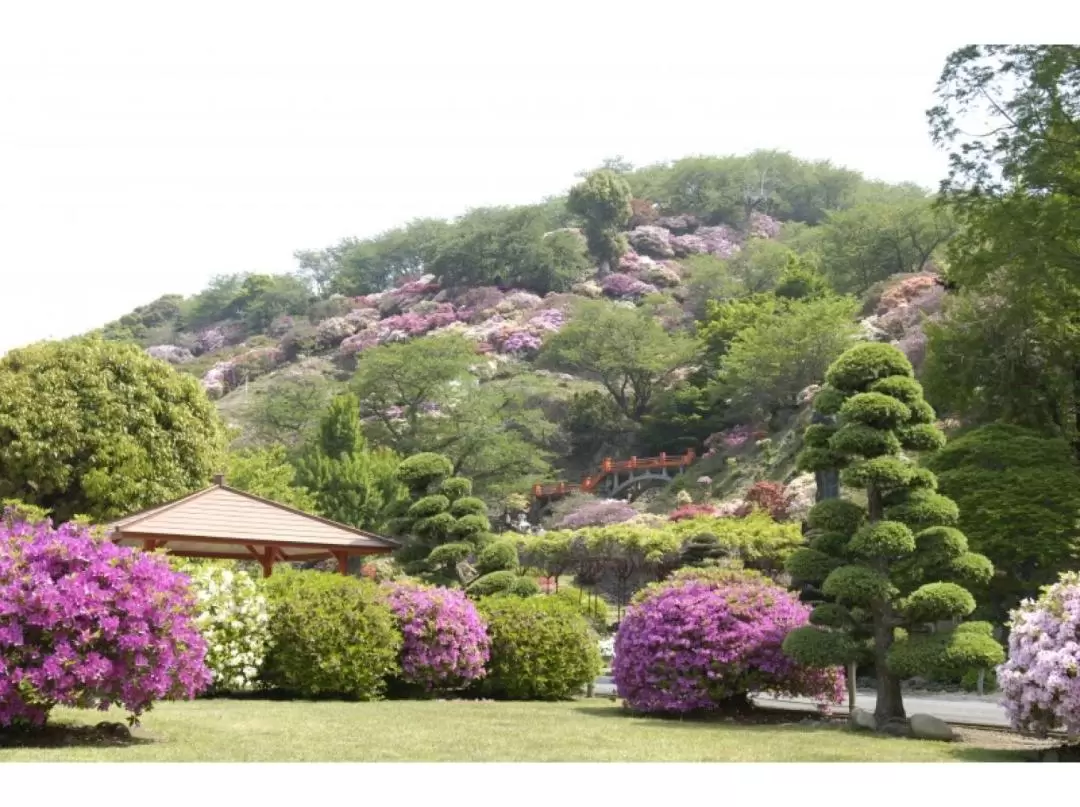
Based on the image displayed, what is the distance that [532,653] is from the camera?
12977mm

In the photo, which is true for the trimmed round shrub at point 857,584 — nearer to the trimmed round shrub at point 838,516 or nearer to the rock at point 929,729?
the trimmed round shrub at point 838,516

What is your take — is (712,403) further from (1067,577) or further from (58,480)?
(1067,577)

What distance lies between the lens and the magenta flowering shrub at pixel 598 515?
34.4 metres

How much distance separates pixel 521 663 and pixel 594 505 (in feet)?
76.1

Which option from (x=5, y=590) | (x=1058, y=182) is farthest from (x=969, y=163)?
(x=5, y=590)

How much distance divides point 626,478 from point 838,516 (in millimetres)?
30358

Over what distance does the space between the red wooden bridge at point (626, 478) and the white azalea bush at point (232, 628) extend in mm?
26373

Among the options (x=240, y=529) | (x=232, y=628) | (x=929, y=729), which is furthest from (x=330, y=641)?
(x=929, y=729)

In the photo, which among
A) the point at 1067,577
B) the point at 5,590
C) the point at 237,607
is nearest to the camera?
the point at 5,590

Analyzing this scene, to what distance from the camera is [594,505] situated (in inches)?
1420

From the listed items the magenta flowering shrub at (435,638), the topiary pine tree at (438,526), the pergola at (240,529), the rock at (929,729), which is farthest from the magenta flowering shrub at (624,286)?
the rock at (929,729)

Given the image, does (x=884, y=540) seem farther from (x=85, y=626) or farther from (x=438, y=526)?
(x=438, y=526)

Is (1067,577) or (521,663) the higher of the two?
(1067,577)

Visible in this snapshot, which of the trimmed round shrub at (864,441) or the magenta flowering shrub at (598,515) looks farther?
the magenta flowering shrub at (598,515)
